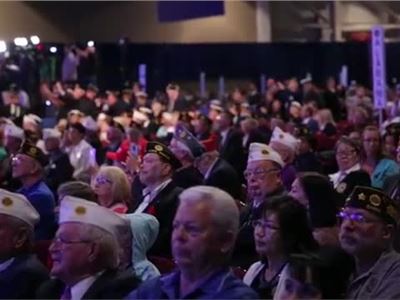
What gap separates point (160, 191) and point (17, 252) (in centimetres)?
222

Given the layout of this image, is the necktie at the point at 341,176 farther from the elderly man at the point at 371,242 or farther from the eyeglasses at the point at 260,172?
the elderly man at the point at 371,242

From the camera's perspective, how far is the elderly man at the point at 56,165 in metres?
11.6

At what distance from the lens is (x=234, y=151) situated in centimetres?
1240

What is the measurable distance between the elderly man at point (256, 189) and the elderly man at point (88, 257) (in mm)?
1599

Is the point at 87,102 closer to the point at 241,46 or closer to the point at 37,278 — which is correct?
the point at 241,46

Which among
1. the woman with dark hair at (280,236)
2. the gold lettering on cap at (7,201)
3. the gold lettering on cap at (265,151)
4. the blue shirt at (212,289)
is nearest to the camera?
the blue shirt at (212,289)

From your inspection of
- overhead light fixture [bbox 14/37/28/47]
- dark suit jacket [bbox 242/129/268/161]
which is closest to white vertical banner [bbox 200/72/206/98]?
overhead light fixture [bbox 14/37/28/47]

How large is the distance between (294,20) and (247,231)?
25062 mm

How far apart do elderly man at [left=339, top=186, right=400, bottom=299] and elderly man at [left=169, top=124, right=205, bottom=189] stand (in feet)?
9.52

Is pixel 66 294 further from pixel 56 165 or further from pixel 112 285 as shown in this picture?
pixel 56 165

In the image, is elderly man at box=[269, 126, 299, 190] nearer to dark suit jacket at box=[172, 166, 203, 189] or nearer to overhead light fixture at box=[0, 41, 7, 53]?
dark suit jacket at box=[172, 166, 203, 189]

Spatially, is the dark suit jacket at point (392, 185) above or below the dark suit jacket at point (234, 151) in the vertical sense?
above

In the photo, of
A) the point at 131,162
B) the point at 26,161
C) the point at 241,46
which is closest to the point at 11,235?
the point at 26,161

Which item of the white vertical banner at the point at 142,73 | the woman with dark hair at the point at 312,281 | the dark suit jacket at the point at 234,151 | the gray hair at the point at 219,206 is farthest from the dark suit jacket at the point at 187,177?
the white vertical banner at the point at 142,73
